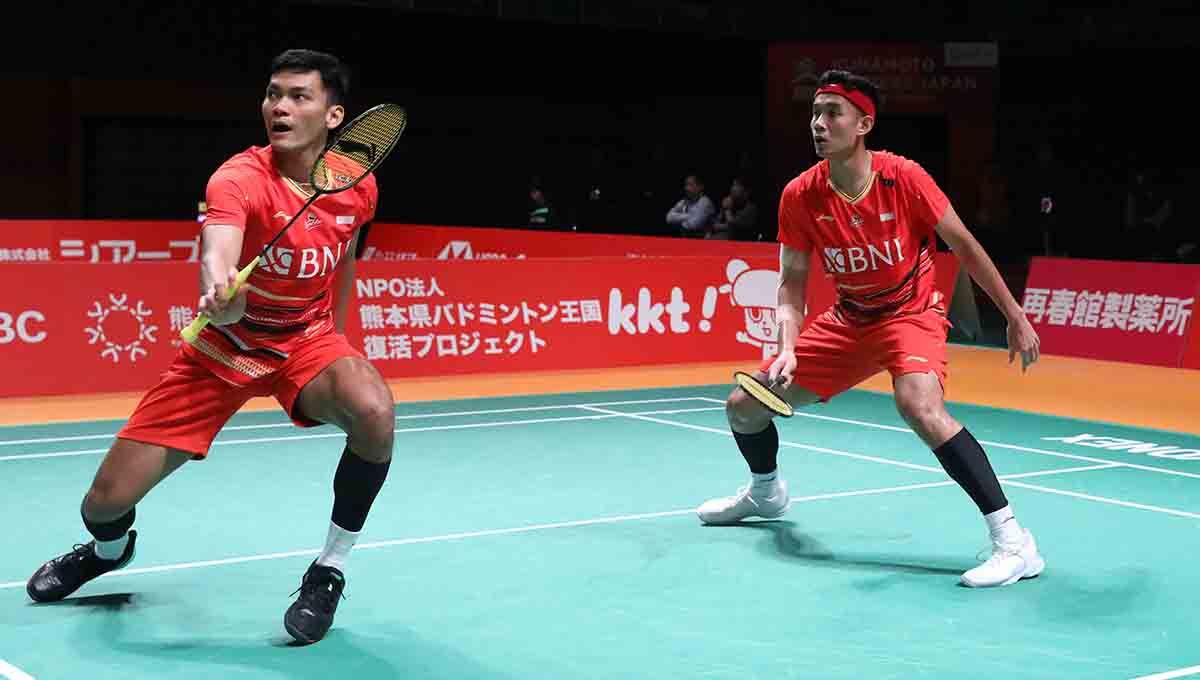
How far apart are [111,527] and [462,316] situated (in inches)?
267

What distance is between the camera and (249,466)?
8.37m

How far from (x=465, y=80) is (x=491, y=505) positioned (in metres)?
18.0

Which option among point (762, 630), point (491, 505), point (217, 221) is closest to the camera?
point (217, 221)

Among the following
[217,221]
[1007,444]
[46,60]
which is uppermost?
[46,60]

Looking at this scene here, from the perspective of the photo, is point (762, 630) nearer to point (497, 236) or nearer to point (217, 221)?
point (217, 221)

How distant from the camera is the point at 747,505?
22.9 feet

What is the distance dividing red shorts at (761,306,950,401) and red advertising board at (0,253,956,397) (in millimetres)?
5533

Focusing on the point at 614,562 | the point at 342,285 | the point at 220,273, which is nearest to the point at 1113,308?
the point at 614,562

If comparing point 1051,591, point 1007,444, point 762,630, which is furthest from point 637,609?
point 1007,444

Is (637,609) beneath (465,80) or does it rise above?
beneath

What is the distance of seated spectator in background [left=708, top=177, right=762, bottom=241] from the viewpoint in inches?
720

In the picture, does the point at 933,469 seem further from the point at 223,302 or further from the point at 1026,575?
the point at 223,302

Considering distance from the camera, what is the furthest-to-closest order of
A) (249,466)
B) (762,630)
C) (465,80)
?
(465,80)
(249,466)
(762,630)

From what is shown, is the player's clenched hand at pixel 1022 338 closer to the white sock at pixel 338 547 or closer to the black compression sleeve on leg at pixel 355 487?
the black compression sleeve on leg at pixel 355 487
